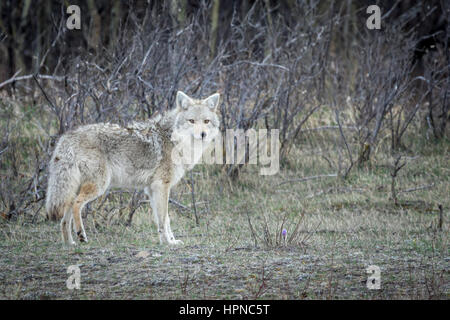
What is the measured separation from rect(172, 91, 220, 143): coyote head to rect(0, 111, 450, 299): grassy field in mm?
1332

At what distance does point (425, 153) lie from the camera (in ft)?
39.1

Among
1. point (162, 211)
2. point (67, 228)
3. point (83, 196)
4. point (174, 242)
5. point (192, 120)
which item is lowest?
point (174, 242)

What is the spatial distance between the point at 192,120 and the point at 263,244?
1.96 m

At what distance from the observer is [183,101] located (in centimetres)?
777

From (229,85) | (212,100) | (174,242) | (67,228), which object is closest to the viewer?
(67,228)

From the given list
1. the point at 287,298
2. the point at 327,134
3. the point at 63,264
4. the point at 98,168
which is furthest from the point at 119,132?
the point at 327,134

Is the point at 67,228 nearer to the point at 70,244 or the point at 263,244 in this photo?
the point at 70,244

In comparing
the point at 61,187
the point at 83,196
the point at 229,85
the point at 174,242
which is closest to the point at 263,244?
the point at 174,242

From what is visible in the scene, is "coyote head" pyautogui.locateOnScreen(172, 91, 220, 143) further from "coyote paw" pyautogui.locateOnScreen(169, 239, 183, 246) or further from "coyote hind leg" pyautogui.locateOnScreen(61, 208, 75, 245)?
"coyote hind leg" pyautogui.locateOnScreen(61, 208, 75, 245)

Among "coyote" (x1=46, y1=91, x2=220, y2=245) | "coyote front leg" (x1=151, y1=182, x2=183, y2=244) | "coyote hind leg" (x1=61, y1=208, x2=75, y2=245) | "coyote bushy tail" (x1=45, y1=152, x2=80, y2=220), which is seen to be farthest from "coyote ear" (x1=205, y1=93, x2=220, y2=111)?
"coyote hind leg" (x1=61, y1=208, x2=75, y2=245)

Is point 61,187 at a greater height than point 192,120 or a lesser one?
lesser

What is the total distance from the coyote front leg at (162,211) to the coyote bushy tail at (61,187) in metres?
1.02
